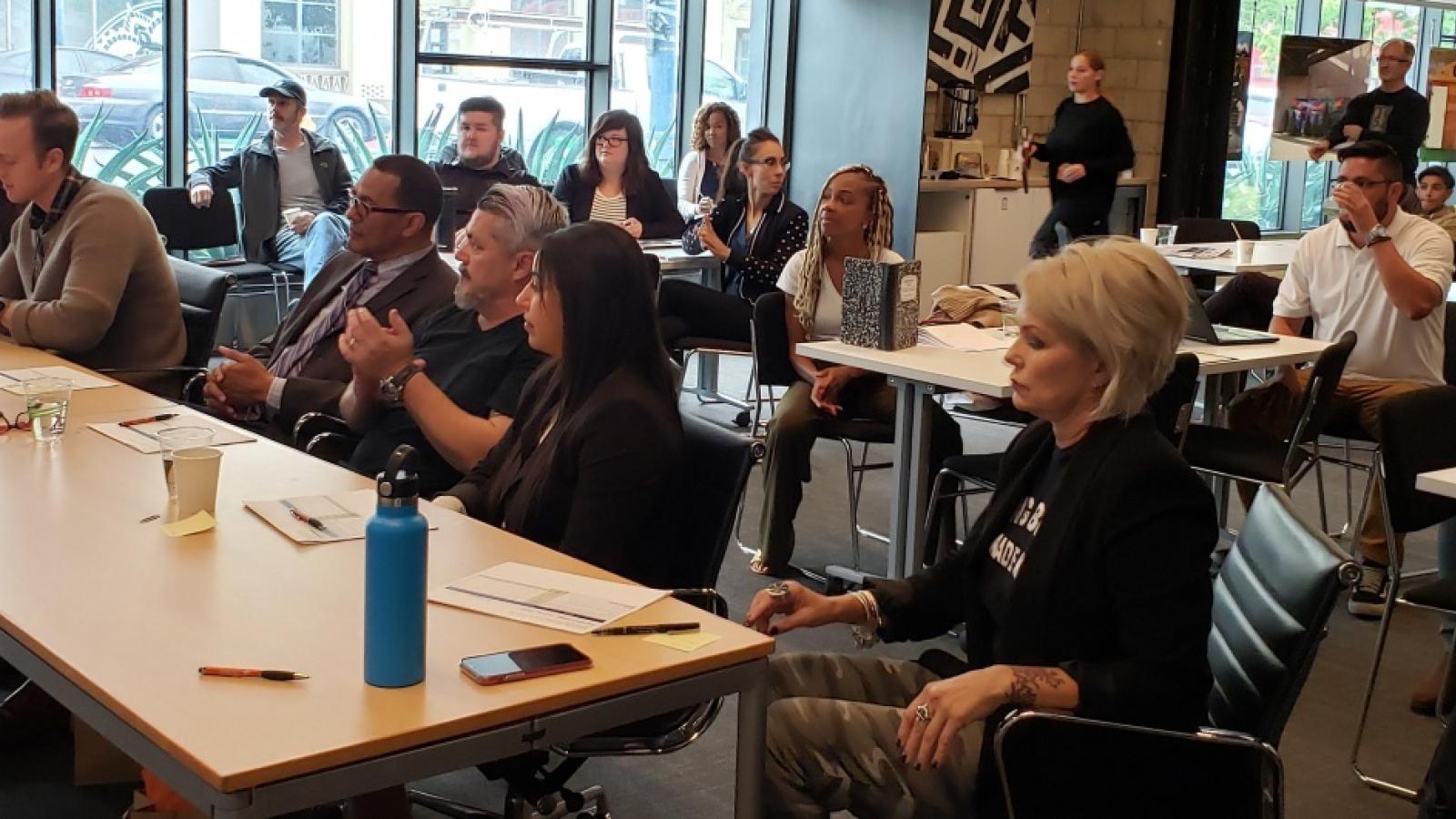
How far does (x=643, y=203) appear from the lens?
7156 millimetres

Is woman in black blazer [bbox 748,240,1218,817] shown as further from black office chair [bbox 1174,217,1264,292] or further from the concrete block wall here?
the concrete block wall

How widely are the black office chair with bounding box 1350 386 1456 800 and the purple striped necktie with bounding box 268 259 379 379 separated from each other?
2.40 meters

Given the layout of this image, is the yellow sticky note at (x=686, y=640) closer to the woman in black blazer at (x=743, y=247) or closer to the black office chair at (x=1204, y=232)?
the woman in black blazer at (x=743, y=247)

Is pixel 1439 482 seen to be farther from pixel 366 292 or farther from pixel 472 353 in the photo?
pixel 366 292

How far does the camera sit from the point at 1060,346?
2066 millimetres

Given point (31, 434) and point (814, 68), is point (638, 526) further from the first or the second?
point (814, 68)

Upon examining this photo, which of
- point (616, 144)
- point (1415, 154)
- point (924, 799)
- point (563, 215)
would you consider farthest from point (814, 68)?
point (924, 799)

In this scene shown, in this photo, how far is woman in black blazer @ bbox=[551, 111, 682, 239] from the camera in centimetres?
708

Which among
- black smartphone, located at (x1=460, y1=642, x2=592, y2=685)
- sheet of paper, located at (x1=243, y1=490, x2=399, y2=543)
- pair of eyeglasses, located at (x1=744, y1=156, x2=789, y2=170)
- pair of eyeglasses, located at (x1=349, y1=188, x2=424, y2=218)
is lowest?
sheet of paper, located at (x1=243, y1=490, x2=399, y2=543)

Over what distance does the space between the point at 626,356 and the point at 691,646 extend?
0.77 metres

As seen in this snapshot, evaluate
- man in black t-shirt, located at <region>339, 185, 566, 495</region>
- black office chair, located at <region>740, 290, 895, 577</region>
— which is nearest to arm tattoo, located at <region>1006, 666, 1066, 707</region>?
man in black t-shirt, located at <region>339, 185, 566, 495</region>

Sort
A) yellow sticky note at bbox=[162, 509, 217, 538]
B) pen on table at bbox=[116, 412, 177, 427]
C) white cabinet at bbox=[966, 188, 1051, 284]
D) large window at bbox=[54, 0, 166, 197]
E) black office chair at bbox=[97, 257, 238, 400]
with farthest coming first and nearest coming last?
white cabinet at bbox=[966, 188, 1051, 284] < large window at bbox=[54, 0, 166, 197] < black office chair at bbox=[97, 257, 238, 400] < pen on table at bbox=[116, 412, 177, 427] < yellow sticky note at bbox=[162, 509, 217, 538]

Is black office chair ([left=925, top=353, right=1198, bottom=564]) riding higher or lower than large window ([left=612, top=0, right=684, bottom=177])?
lower

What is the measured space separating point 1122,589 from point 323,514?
4.02 feet
